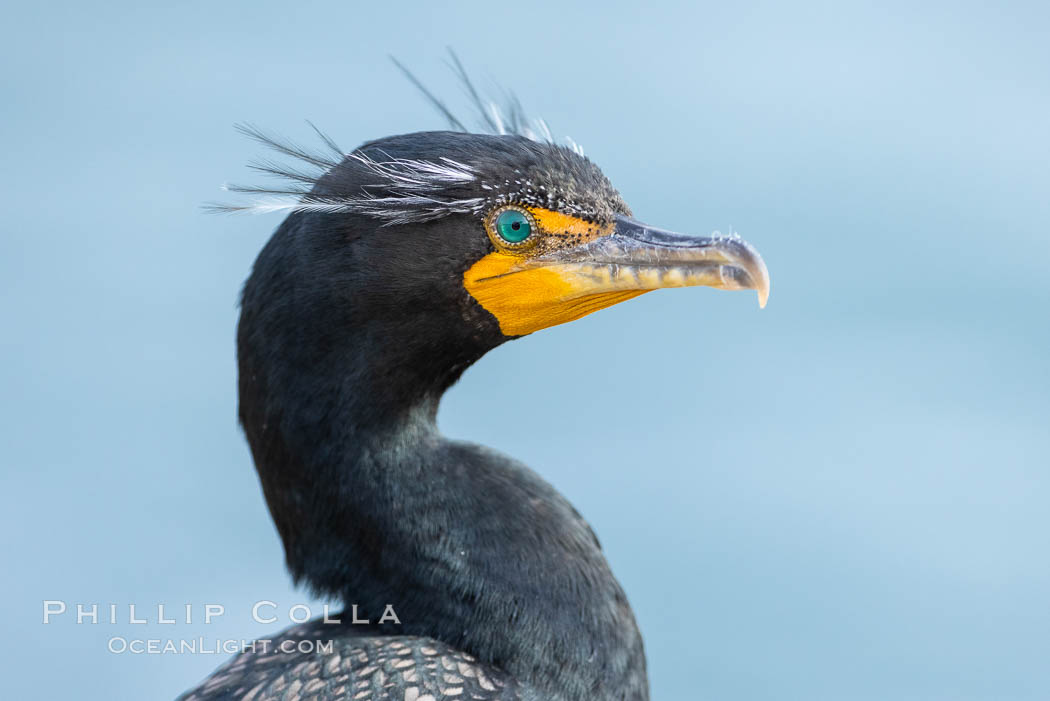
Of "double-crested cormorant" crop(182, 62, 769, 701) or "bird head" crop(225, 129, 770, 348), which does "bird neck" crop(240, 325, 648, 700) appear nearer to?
"double-crested cormorant" crop(182, 62, 769, 701)

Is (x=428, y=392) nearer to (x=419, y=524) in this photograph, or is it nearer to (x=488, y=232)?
(x=419, y=524)

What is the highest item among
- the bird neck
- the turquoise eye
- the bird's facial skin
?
the turquoise eye

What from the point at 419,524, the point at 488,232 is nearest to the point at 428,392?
the point at 419,524

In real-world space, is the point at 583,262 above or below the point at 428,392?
above

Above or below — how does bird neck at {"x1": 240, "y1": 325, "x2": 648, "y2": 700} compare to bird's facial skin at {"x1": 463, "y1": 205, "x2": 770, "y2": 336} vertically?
below

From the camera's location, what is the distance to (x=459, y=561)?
304 centimetres

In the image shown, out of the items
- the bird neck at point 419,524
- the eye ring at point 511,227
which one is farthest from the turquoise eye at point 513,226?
the bird neck at point 419,524

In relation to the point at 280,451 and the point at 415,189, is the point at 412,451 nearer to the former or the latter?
the point at 280,451

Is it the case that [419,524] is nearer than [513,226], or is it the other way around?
[513,226]

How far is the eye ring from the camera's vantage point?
288 cm

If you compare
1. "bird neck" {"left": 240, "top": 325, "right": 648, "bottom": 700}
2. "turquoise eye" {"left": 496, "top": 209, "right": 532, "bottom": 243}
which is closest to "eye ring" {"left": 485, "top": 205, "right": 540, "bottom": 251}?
"turquoise eye" {"left": 496, "top": 209, "right": 532, "bottom": 243}

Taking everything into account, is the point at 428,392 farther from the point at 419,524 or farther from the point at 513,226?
the point at 513,226

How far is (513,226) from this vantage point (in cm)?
289

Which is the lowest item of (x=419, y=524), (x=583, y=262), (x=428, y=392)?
(x=419, y=524)
